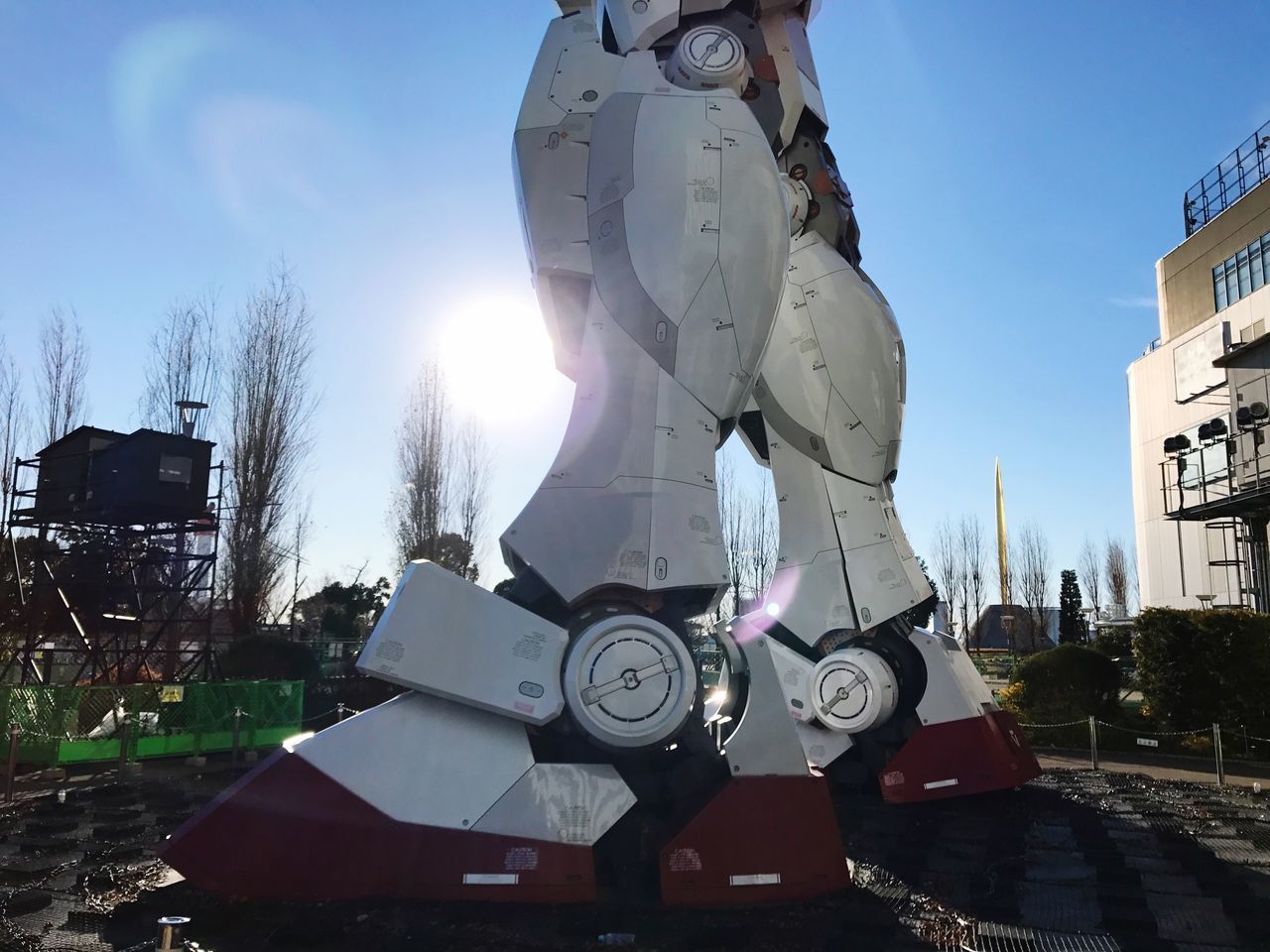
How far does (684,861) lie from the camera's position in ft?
18.7

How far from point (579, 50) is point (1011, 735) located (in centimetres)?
836

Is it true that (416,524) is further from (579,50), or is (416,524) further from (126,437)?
(579,50)

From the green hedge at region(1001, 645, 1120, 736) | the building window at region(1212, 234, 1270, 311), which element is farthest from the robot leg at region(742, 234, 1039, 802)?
the building window at region(1212, 234, 1270, 311)

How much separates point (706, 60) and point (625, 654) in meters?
4.81

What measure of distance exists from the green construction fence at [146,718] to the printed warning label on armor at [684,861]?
889 cm

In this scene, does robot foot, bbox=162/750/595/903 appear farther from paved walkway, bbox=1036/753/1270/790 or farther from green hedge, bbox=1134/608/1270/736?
green hedge, bbox=1134/608/1270/736

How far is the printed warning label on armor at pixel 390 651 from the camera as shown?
228 inches

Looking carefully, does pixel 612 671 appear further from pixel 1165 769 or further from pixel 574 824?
pixel 1165 769

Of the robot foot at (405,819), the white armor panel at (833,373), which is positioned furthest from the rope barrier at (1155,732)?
the robot foot at (405,819)

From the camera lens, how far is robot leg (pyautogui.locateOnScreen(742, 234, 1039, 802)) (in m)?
9.79

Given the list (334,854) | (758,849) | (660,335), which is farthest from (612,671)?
(660,335)

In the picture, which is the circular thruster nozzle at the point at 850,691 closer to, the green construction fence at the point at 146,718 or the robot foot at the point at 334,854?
the robot foot at the point at 334,854

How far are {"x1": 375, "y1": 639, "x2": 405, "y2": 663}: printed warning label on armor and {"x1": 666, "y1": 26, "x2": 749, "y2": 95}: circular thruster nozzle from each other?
16.2 feet

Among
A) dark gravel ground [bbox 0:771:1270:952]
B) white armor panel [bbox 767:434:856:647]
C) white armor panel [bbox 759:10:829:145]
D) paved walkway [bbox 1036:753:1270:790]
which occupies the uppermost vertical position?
white armor panel [bbox 759:10:829:145]
